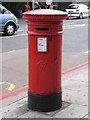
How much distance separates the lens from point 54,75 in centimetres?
477

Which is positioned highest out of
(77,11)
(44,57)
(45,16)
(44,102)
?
(77,11)

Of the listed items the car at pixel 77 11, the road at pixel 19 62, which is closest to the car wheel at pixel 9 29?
the road at pixel 19 62

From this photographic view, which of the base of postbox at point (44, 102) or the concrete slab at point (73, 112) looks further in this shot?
the base of postbox at point (44, 102)

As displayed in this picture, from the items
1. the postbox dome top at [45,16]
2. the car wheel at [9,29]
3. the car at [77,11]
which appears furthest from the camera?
the car at [77,11]

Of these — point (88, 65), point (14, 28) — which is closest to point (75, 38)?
point (14, 28)

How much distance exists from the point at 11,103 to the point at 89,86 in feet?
6.00

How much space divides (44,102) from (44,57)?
762 mm

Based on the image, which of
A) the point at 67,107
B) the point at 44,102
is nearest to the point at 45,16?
the point at 44,102

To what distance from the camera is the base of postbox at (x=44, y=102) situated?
475 centimetres

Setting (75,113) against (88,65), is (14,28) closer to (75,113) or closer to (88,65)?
(88,65)

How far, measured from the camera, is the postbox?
4.54m

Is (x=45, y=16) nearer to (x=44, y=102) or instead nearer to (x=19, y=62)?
(x=44, y=102)

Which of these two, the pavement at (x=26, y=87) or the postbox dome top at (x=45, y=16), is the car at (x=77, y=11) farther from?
the postbox dome top at (x=45, y=16)

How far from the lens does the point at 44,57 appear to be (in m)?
4.63
